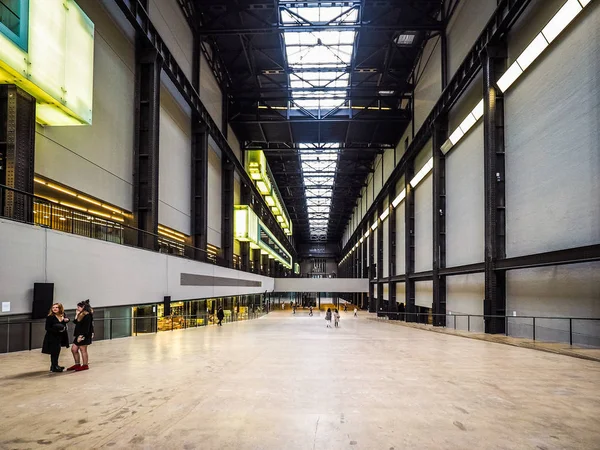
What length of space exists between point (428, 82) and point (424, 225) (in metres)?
10.1

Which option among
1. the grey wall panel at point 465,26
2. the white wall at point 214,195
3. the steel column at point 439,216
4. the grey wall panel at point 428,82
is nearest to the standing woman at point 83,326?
the grey wall panel at point 465,26

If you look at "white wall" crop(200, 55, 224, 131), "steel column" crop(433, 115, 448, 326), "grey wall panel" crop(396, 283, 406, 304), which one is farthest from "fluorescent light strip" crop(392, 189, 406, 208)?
"white wall" crop(200, 55, 224, 131)

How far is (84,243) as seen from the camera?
14711mm

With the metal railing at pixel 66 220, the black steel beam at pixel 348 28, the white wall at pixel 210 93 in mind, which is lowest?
the metal railing at pixel 66 220

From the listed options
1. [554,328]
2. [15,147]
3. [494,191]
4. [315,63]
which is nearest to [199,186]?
[315,63]

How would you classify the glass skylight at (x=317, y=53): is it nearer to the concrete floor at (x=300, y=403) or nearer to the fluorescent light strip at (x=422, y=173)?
the fluorescent light strip at (x=422, y=173)

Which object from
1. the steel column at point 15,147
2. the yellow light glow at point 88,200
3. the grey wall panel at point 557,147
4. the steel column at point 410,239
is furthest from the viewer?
the steel column at point 410,239

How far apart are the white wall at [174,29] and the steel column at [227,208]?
12074 mm

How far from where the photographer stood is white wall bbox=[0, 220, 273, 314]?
37.4 ft

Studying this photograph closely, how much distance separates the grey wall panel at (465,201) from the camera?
22828 millimetres

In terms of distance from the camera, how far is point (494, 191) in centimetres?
1984

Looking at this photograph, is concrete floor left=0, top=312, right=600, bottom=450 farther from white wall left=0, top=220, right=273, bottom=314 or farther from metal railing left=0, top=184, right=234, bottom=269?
metal railing left=0, top=184, right=234, bottom=269

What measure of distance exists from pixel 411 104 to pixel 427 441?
35.9m

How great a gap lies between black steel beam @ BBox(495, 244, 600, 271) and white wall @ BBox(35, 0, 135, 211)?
16094mm
